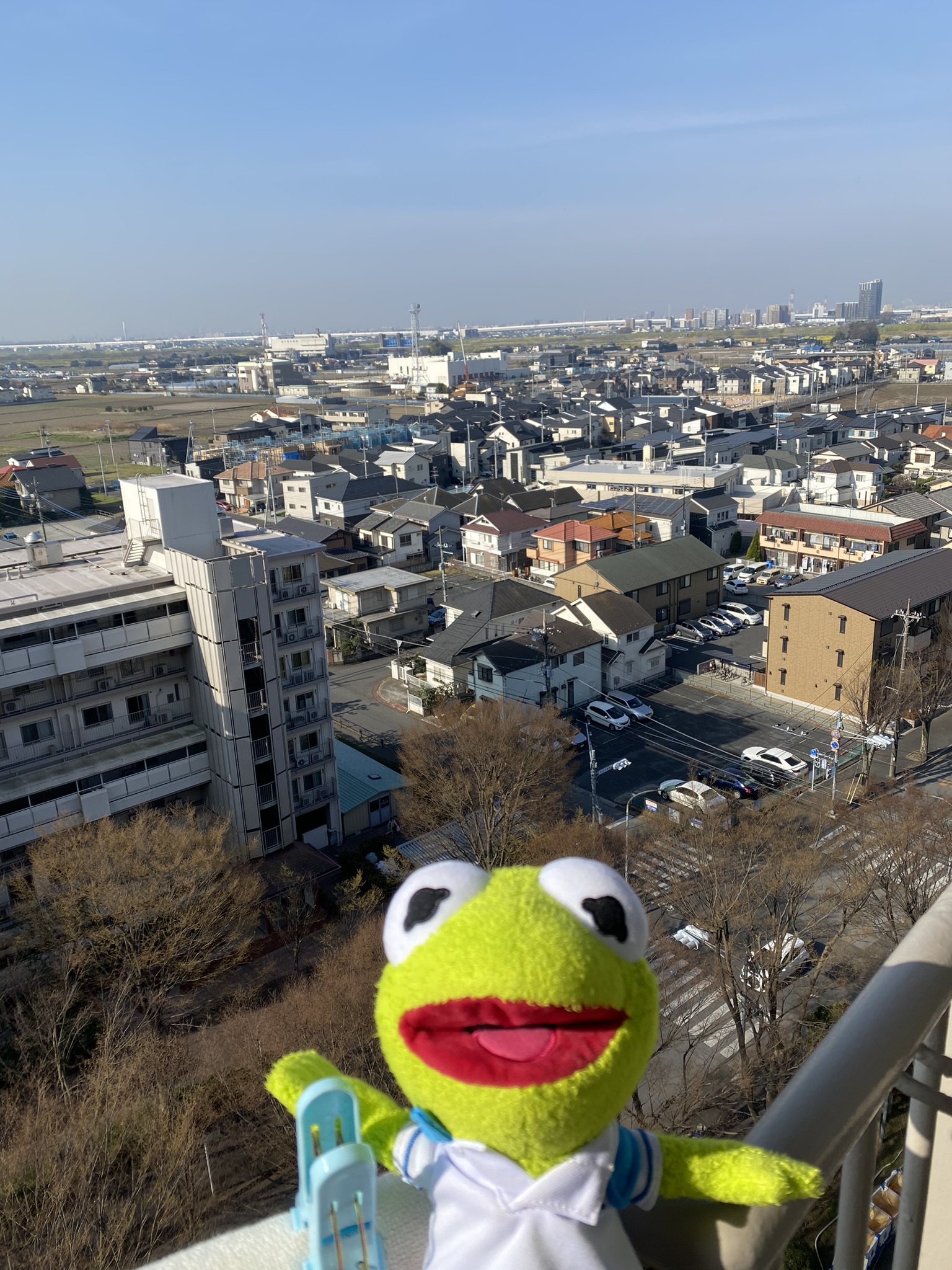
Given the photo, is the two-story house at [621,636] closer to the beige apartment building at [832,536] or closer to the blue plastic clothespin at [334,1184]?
the beige apartment building at [832,536]

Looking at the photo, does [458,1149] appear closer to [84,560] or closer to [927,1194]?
[927,1194]

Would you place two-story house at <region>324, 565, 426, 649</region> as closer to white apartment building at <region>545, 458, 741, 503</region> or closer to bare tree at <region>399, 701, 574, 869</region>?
bare tree at <region>399, 701, 574, 869</region>

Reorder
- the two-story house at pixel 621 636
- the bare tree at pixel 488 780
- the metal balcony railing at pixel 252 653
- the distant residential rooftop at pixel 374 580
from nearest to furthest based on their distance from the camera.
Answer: the bare tree at pixel 488 780 < the metal balcony railing at pixel 252 653 < the two-story house at pixel 621 636 < the distant residential rooftop at pixel 374 580

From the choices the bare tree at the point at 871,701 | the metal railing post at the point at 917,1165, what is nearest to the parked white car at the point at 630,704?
the bare tree at the point at 871,701

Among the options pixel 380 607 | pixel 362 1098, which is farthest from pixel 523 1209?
pixel 380 607

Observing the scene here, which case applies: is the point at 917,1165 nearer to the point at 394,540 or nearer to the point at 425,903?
the point at 425,903

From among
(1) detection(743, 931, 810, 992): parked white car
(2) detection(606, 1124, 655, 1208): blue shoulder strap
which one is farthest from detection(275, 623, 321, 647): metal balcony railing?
(2) detection(606, 1124, 655, 1208): blue shoulder strap
